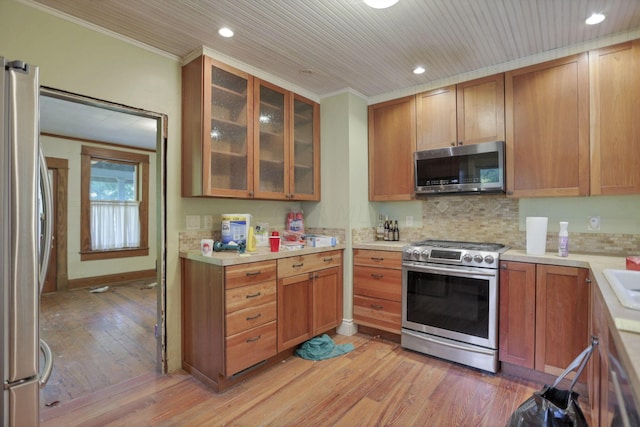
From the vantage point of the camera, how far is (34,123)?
1057 mm

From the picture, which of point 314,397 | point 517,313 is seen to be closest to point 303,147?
point 314,397

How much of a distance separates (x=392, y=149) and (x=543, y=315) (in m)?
1.86

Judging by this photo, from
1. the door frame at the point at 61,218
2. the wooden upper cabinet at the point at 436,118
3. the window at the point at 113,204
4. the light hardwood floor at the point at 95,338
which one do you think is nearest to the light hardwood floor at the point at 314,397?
the light hardwood floor at the point at 95,338

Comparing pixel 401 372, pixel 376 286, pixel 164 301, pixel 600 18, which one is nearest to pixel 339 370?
pixel 401 372

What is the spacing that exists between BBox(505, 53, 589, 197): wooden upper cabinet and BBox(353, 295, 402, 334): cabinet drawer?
1.39 meters

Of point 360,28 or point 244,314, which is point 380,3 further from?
point 244,314

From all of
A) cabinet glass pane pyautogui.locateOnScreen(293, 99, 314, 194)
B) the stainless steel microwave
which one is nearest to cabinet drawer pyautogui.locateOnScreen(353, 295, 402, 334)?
the stainless steel microwave

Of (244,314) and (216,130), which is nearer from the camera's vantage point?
(244,314)

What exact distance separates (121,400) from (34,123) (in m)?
1.85

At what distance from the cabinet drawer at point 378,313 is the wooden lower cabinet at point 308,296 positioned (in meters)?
0.18

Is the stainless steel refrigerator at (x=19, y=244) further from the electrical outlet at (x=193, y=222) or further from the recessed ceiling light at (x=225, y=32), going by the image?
the electrical outlet at (x=193, y=222)

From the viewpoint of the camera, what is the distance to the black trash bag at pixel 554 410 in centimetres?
126

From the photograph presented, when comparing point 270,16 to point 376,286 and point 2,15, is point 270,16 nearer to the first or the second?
point 2,15

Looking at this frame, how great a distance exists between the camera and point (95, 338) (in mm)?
3059
